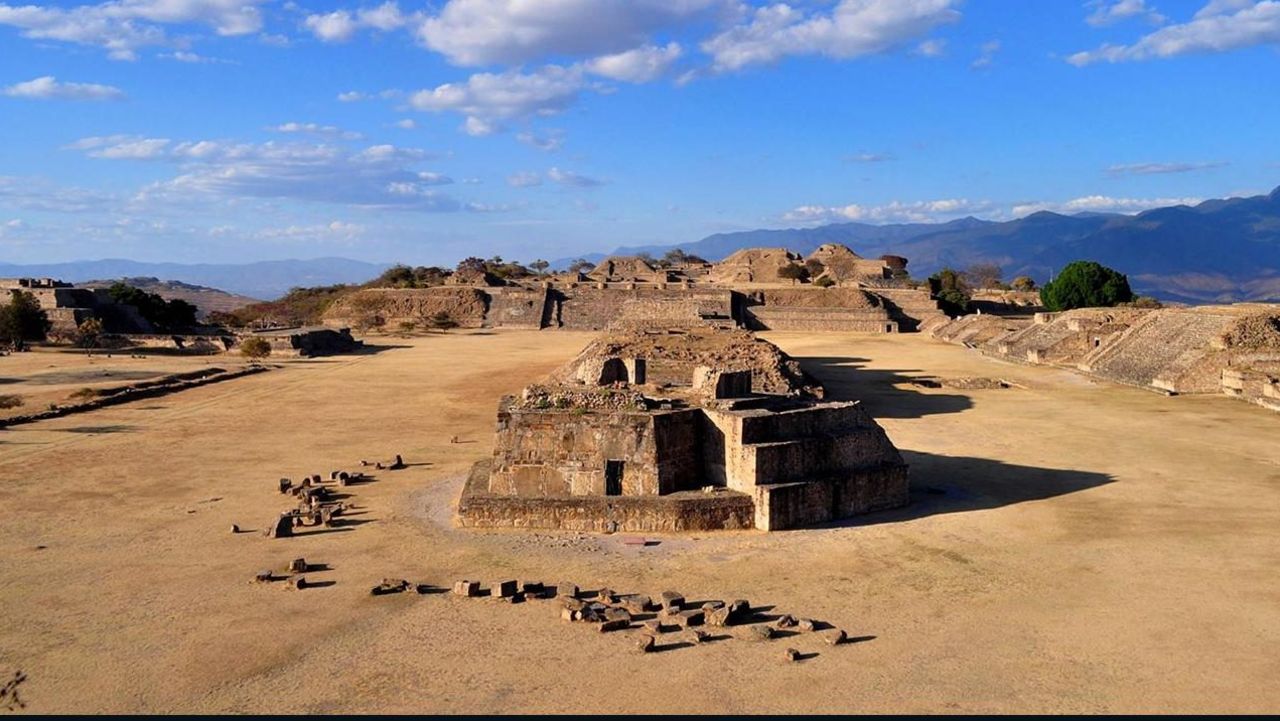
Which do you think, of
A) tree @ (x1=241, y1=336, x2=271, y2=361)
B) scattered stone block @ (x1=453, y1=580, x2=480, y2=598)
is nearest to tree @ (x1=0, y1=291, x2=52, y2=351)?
tree @ (x1=241, y1=336, x2=271, y2=361)

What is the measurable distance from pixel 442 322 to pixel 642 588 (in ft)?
165

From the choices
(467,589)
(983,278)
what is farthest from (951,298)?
(467,589)

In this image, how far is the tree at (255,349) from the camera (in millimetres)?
40581

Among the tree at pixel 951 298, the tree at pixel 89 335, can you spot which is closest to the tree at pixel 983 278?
the tree at pixel 951 298

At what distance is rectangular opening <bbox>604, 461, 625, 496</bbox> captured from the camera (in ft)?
43.4

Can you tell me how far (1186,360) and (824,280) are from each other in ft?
132

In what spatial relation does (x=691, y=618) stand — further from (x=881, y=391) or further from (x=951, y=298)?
(x=951, y=298)

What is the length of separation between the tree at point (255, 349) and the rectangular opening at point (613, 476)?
32042mm

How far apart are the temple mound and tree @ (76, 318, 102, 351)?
37149 millimetres

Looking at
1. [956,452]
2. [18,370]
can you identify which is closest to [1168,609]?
[956,452]

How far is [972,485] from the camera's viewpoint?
15.8 metres

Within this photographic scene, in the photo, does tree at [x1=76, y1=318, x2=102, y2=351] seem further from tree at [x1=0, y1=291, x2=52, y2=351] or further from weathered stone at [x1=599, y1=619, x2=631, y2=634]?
weathered stone at [x1=599, y1=619, x2=631, y2=634]

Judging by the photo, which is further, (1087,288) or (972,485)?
(1087,288)

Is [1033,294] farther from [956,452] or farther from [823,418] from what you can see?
[823,418]
